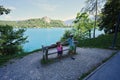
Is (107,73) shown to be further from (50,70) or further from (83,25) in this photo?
(83,25)

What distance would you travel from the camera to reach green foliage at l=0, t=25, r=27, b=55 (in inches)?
1112

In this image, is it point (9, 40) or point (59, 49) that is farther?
point (9, 40)

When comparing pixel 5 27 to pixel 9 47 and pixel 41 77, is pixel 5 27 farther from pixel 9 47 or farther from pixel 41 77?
pixel 41 77

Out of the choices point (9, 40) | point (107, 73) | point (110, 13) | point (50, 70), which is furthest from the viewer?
point (110, 13)

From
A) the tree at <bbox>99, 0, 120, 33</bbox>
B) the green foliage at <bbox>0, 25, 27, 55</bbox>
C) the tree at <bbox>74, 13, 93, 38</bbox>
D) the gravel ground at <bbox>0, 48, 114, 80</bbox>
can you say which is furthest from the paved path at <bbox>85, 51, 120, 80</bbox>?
the tree at <bbox>74, 13, 93, 38</bbox>

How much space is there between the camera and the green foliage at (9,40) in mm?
28245

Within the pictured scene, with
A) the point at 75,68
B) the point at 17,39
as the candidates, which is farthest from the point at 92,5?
the point at 75,68

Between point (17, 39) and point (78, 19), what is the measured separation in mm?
20988

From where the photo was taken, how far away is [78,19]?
48500 millimetres

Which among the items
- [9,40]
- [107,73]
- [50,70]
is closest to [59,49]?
[50,70]

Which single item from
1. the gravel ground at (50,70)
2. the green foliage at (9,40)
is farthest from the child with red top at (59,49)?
the green foliage at (9,40)

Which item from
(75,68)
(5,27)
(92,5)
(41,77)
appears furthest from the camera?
(92,5)

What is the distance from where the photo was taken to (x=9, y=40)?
100.0 feet

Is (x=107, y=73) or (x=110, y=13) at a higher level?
(x=110, y=13)
